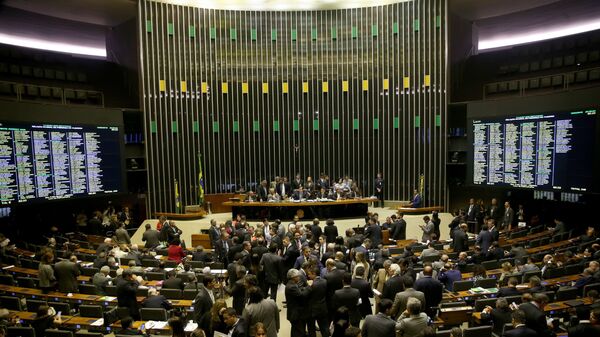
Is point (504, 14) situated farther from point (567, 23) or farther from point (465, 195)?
point (465, 195)

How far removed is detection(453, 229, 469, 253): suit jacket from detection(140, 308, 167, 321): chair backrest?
656cm

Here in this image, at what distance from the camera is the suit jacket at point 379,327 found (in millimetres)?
4797

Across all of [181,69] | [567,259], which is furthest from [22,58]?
[567,259]

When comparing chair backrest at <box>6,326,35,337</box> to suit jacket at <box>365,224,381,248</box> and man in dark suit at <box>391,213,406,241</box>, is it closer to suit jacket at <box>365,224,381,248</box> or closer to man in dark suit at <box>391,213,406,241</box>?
suit jacket at <box>365,224,381,248</box>

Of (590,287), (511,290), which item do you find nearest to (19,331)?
(511,290)

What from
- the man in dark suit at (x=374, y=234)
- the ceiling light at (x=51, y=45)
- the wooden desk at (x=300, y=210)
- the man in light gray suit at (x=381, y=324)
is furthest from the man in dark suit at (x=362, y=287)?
the ceiling light at (x=51, y=45)

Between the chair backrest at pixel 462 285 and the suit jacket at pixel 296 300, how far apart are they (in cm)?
261

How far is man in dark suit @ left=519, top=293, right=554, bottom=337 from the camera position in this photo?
5065 mm

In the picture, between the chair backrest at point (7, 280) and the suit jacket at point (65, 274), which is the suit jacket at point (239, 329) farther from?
the chair backrest at point (7, 280)

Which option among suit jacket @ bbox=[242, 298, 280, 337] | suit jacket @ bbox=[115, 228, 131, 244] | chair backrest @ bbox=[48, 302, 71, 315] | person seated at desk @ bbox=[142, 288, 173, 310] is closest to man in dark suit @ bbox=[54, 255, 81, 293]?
chair backrest @ bbox=[48, 302, 71, 315]

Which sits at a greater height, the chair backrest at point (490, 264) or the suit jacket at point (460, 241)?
the suit jacket at point (460, 241)

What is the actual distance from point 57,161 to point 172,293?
8.24m

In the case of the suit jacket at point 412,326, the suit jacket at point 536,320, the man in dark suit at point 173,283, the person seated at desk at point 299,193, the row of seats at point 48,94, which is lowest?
the man in dark suit at point 173,283

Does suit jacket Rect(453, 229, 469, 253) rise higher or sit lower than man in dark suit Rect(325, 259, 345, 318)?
lower
